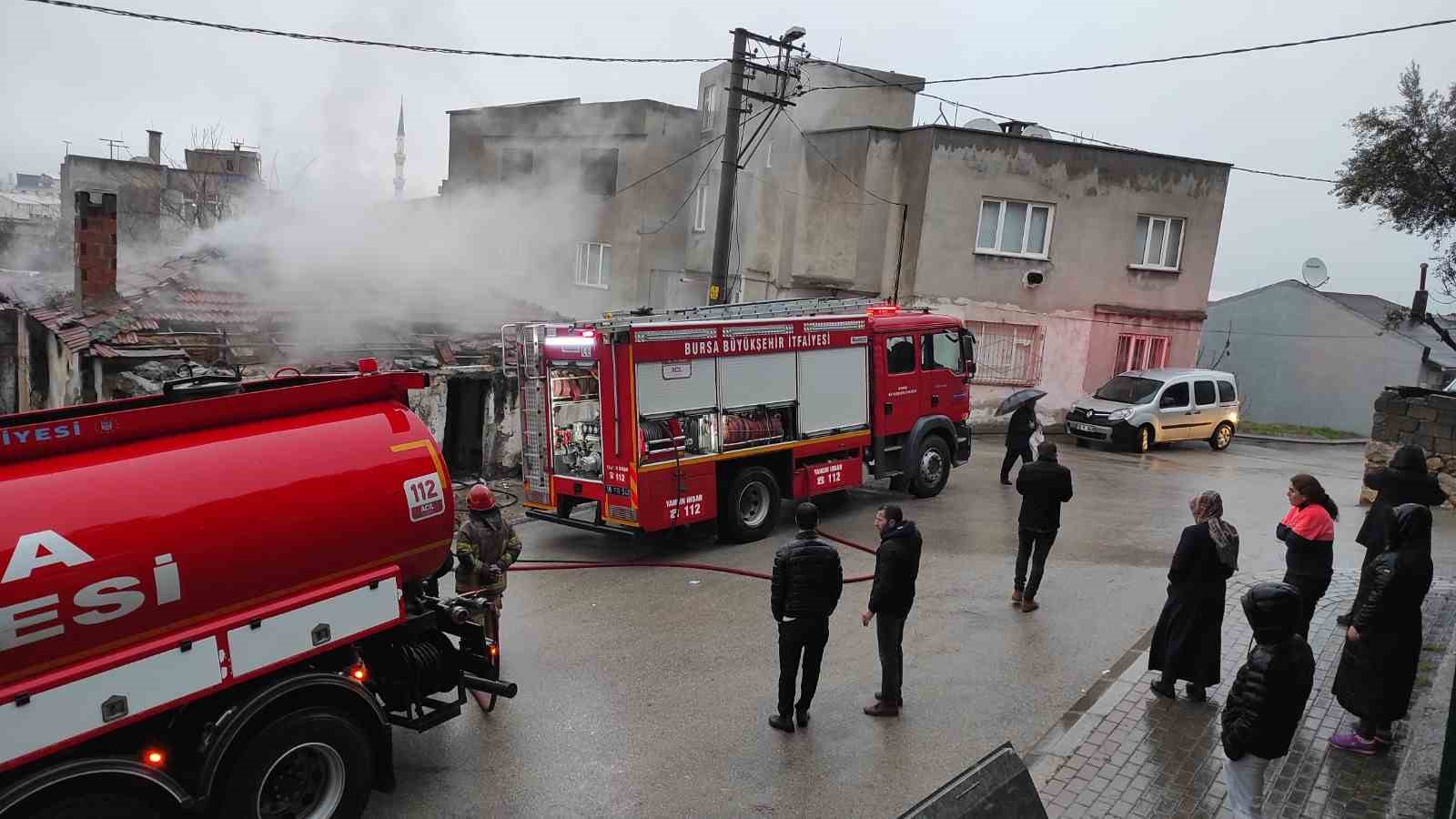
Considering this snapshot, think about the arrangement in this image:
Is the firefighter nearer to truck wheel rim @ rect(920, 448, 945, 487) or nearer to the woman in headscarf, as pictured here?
the woman in headscarf

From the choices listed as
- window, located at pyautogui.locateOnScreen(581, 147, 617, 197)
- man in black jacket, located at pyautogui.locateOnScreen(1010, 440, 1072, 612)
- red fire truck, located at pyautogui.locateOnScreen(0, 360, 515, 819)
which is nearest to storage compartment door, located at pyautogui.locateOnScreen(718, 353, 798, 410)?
man in black jacket, located at pyautogui.locateOnScreen(1010, 440, 1072, 612)

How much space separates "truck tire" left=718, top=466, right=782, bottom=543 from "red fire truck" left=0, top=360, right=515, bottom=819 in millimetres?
5355

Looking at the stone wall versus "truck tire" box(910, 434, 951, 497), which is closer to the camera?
the stone wall

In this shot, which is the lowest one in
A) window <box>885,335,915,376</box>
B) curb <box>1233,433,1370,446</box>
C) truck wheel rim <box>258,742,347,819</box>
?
truck wheel rim <box>258,742,347,819</box>

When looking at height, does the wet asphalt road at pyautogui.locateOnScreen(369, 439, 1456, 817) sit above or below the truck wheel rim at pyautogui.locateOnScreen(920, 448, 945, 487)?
below

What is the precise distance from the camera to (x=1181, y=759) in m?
5.83

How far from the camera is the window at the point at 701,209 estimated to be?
28.0 metres

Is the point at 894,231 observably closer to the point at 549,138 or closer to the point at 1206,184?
the point at 1206,184

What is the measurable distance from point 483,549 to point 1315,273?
29033 mm

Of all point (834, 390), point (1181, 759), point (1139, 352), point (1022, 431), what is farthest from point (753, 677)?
point (1139, 352)

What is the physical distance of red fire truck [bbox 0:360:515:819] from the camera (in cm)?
395

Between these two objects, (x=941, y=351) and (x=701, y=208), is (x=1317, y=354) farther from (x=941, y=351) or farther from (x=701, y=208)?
(x=941, y=351)

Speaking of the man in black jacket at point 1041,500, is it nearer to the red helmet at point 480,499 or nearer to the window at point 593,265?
the red helmet at point 480,499

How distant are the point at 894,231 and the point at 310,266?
41.2 feet
